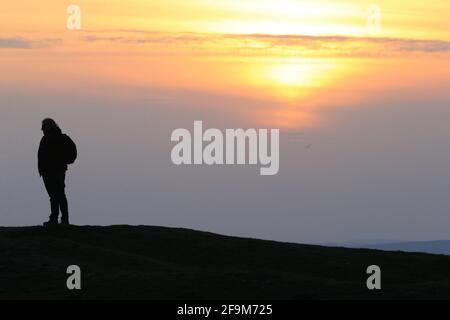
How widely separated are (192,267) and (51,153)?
5303mm

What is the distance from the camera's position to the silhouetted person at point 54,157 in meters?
32.4

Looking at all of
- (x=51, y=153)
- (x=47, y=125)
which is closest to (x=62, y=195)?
(x=51, y=153)

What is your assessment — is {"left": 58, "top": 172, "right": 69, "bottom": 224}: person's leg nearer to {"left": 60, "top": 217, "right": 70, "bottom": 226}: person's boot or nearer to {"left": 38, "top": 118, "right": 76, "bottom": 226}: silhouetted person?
{"left": 38, "top": 118, "right": 76, "bottom": 226}: silhouetted person

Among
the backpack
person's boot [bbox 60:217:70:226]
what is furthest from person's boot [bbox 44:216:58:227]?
the backpack

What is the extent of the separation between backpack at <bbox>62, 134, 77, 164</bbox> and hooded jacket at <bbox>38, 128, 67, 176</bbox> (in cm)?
8

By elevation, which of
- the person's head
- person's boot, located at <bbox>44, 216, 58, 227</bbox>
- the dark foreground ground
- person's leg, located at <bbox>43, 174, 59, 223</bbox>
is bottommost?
the dark foreground ground

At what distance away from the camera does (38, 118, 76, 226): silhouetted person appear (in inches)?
1275

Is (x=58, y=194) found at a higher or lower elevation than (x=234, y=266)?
higher

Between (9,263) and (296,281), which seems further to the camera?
(9,263)

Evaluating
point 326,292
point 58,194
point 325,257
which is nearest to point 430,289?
point 326,292

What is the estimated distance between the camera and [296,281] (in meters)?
26.5

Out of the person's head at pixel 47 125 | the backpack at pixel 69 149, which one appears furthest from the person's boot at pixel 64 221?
the person's head at pixel 47 125
